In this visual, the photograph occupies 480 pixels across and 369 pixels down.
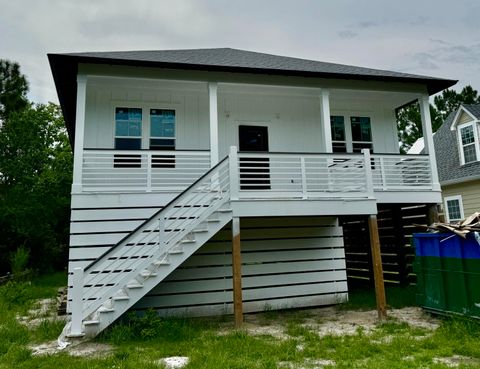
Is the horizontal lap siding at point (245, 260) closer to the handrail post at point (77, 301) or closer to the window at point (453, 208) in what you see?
the handrail post at point (77, 301)

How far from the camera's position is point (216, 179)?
22.5 ft

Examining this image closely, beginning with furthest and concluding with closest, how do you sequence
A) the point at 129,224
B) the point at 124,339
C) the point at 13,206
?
1. the point at 13,206
2. the point at 129,224
3. the point at 124,339

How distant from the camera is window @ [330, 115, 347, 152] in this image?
989cm

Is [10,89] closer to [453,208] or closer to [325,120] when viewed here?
[325,120]

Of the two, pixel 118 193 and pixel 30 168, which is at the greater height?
pixel 30 168

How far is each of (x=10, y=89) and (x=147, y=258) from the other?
59.0ft

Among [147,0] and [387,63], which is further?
[387,63]

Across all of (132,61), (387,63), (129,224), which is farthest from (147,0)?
(387,63)

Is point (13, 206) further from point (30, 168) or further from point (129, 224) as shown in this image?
point (129, 224)

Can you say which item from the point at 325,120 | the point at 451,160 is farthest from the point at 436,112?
the point at 325,120

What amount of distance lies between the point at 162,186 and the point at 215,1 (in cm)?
780

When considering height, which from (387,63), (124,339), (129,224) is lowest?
(124,339)

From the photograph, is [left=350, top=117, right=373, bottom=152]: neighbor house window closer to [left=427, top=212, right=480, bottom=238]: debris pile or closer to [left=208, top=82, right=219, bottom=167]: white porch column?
[left=427, top=212, right=480, bottom=238]: debris pile

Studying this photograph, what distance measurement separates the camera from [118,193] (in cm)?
712
